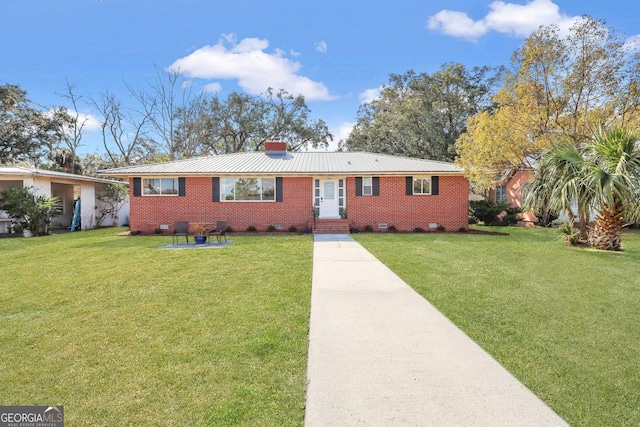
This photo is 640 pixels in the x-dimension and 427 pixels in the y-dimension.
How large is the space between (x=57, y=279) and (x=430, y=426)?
7465 mm

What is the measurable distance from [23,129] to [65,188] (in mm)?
13382

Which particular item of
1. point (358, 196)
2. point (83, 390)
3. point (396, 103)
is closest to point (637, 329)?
point (83, 390)

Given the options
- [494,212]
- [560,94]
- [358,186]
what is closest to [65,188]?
[358,186]

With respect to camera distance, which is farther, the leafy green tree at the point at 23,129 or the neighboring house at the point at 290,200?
the leafy green tree at the point at 23,129

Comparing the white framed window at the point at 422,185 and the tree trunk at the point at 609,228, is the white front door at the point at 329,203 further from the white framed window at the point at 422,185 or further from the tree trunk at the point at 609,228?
the tree trunk at the point at 609,228

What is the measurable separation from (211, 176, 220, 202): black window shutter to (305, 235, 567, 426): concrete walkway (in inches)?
447

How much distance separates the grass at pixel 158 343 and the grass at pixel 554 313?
2.21 metres

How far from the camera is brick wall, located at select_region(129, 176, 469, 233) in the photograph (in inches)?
591

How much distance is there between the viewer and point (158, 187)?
15031mm

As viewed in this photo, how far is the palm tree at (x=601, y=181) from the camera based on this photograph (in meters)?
8.80

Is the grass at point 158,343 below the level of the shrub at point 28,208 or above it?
below

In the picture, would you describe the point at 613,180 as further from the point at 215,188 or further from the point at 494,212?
the point at 215,188

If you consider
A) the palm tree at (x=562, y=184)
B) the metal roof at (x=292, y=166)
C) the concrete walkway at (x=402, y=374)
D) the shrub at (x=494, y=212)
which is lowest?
the concrete walkway at (x=402, y=374)

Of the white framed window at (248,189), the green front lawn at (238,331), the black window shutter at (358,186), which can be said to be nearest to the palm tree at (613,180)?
the green front lawn at (238,331)
